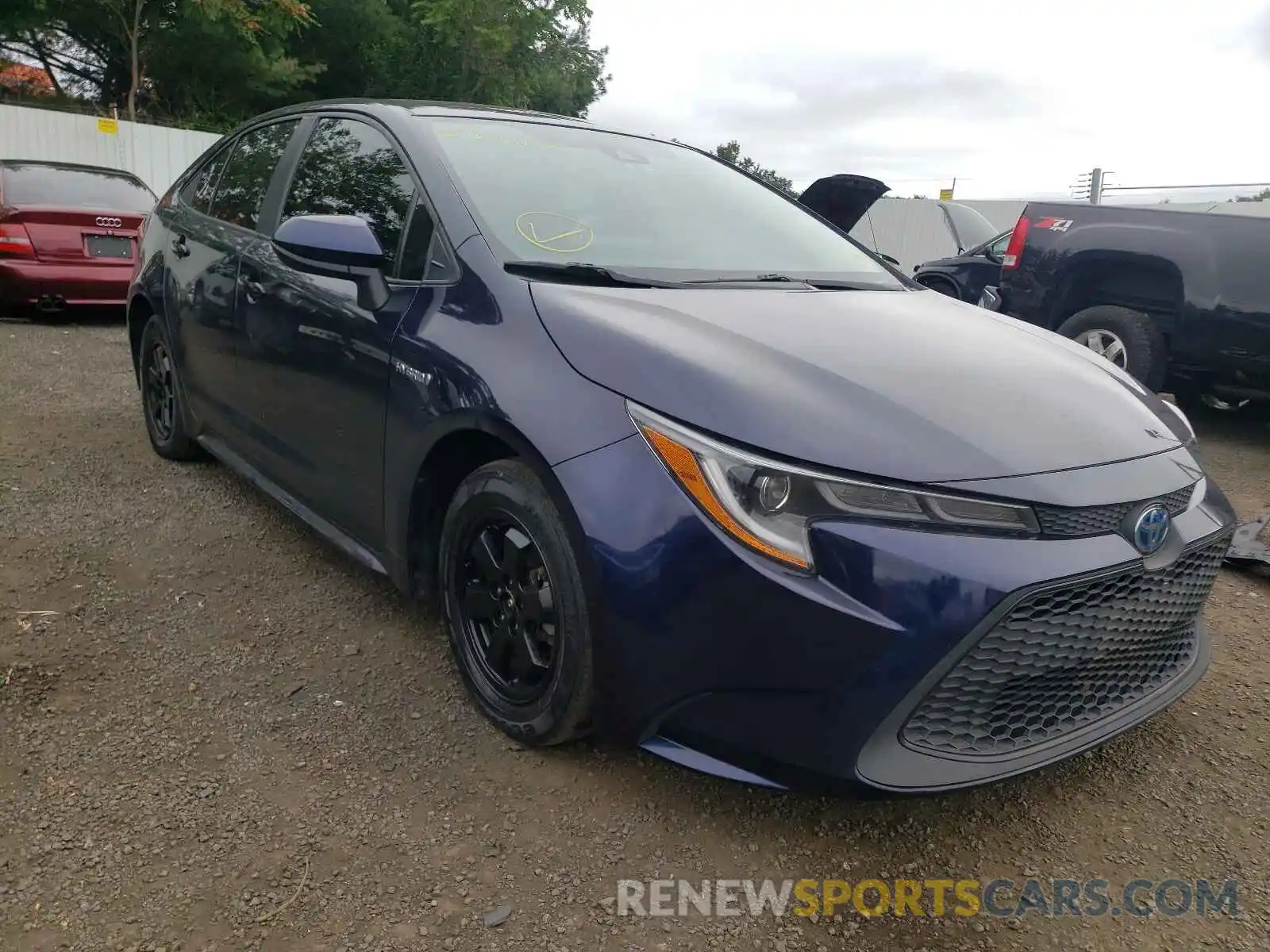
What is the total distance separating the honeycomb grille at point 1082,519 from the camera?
174cm

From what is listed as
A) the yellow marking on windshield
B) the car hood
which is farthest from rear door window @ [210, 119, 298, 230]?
the car hood

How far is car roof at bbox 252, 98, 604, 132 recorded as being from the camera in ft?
9.51

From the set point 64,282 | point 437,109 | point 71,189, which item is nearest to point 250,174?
point 437,109

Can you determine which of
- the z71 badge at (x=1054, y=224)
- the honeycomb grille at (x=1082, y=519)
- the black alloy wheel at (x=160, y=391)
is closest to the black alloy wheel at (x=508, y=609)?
the honeycomb grille at (x=1082, y=519)

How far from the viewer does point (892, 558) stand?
5.38 ft

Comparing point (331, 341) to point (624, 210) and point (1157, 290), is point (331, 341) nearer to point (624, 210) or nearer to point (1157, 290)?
point (624, 210)

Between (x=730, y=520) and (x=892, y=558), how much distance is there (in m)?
0.29

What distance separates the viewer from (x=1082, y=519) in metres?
1.78

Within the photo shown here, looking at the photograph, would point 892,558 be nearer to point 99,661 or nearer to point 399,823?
point 399,823

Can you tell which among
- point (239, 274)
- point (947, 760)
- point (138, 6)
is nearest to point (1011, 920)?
point (947, 760)

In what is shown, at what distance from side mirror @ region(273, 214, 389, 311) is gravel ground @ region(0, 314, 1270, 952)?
1014 millimetres

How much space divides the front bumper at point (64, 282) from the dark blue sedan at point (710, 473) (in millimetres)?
5472

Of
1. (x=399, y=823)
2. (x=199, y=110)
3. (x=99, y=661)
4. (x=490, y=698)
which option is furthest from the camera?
(x=199, y=110)

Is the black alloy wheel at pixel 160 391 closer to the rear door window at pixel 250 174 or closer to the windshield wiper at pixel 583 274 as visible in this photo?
the rear door window at pixel 250 174
